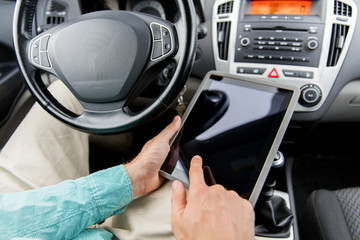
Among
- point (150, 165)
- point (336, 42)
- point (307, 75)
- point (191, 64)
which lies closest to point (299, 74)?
point (307, 75)

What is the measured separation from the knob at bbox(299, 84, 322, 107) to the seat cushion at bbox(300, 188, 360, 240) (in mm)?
245

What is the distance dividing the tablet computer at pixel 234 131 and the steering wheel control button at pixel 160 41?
184mm

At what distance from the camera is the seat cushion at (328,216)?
650 millimetres

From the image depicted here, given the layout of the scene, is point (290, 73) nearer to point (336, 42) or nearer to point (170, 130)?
point (336, 42)

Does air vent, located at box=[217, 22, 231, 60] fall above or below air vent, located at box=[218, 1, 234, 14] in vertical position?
below

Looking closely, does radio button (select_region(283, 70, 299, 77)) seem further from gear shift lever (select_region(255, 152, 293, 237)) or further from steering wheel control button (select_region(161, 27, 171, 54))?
steering wheel control button (select_region(161, 27, 171, 54))

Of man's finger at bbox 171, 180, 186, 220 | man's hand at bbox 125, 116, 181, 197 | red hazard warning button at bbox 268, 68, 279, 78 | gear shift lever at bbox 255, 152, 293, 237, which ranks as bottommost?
gear shift lever at bbox 255, 152, 293, 237

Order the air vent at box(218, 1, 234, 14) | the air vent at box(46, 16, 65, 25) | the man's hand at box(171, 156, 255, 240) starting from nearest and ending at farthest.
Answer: the man's hand at box(171, 156, 255, 240) → the air vent at box(218, 1, 234, 14) → the air vent at box(46, 16, 65, 25)

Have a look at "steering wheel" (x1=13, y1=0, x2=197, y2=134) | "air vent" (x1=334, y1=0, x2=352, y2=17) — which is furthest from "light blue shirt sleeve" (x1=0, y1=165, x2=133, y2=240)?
"air vent" (x1=334, y1=0, x2=352, y2=17)

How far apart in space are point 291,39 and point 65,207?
27.3 inches

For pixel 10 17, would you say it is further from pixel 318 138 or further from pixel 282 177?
pixel 318 138

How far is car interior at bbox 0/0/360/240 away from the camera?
646 mm

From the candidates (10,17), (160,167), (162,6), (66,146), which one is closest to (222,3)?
(162,6)

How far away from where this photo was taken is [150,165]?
0.70m
